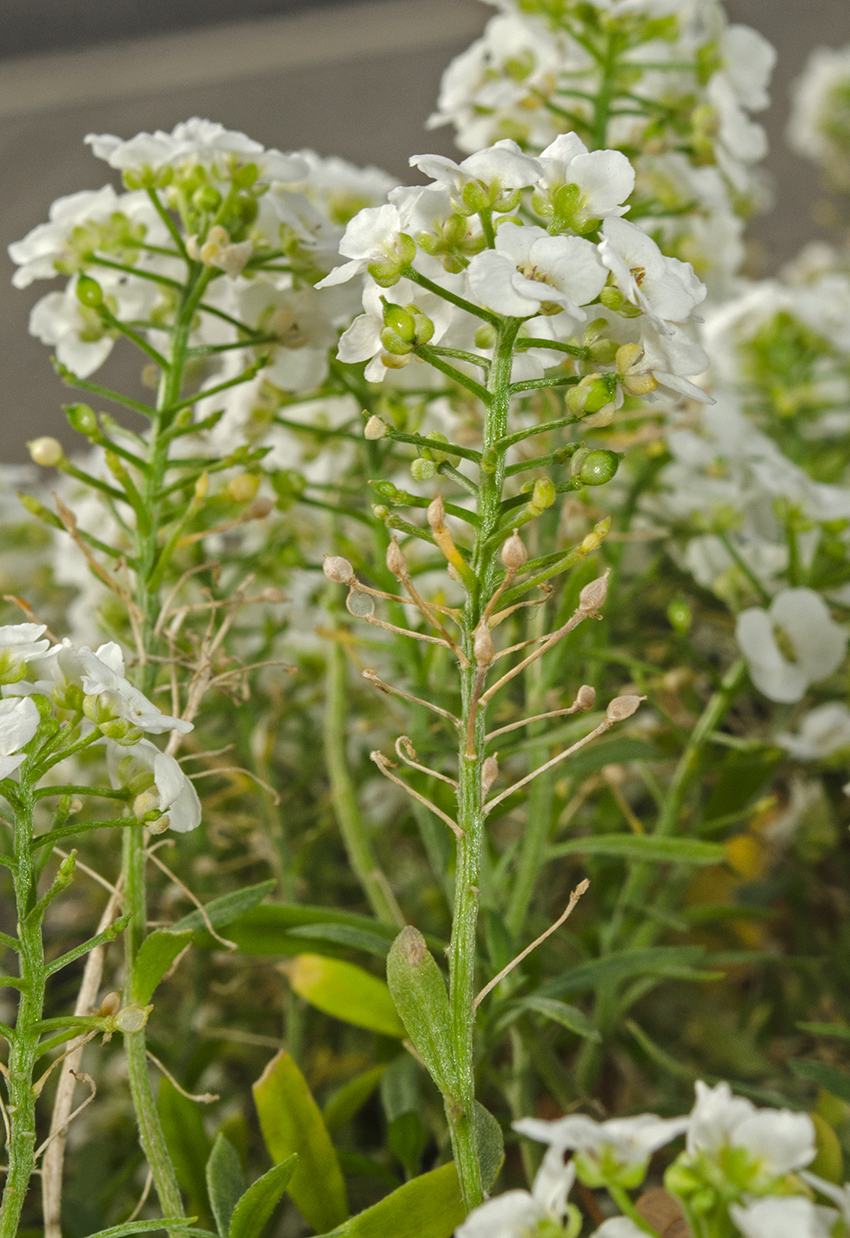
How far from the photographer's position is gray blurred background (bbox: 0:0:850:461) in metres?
1.78

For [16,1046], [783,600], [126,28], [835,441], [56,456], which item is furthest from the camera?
[126,28]

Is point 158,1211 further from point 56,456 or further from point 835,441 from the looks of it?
point 835,441

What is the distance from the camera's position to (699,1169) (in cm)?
31

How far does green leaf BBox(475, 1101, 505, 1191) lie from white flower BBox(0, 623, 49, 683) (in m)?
0.22

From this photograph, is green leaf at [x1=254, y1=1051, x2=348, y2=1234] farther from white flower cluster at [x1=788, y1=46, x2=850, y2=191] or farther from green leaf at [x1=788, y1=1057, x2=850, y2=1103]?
white flower cluster at [x1=788, y1=46, x2=850, y2=191]

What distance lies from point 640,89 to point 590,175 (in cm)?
43

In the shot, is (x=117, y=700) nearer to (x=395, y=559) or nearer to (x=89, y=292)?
(x=395, y=559)

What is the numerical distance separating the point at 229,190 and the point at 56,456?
158 millimetres

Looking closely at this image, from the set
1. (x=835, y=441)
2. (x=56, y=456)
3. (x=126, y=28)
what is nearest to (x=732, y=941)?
(x=835, y=441)

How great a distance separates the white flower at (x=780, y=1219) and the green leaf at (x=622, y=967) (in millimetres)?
235

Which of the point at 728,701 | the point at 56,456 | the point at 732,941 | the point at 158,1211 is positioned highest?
the point at 56,456

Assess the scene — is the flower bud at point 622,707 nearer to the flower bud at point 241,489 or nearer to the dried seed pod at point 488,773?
the dried seed pod at point 488,773

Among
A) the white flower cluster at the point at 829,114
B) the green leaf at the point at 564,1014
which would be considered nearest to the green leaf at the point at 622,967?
the green leaf at the point at 564,1014

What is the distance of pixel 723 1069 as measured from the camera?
70cm
